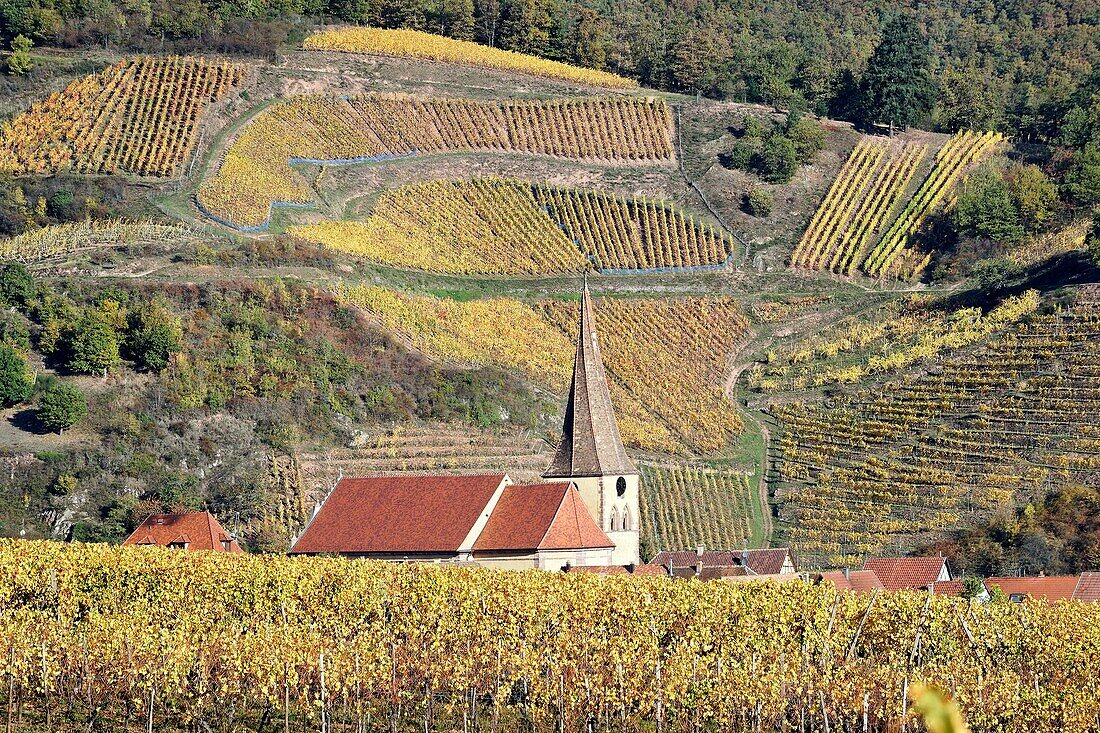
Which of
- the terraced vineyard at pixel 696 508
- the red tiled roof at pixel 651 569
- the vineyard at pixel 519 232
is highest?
the red tiled roof at pixel 651 569

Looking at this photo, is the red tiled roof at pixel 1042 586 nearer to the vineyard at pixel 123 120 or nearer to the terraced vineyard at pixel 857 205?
the terraced vineyard at pixel 857 205

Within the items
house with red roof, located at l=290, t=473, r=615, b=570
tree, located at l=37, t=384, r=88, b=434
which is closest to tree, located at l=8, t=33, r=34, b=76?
tree, located at l=37, t=384, r=88, b=434

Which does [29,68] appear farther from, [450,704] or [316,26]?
[450,704]

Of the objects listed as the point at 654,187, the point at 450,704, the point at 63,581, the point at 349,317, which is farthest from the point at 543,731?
the point at 654,187

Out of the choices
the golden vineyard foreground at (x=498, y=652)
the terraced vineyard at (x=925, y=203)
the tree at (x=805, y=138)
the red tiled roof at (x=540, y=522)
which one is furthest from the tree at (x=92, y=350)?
the tree at (x=805, y=138)

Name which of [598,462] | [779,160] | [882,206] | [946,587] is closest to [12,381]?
[598,462]

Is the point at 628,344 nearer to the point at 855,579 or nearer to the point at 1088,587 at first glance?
the point at 855,579
